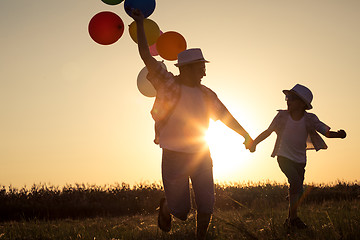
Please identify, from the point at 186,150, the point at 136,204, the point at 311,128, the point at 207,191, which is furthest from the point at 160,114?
the point at 136,204

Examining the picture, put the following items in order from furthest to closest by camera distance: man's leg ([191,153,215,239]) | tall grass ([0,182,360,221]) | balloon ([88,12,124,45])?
tall grass ([0,182,360,221]), balloon ([88,12,124,45]), man's leg ([191,153,215,239])

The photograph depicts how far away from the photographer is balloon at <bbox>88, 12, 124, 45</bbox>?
6363 millimetres

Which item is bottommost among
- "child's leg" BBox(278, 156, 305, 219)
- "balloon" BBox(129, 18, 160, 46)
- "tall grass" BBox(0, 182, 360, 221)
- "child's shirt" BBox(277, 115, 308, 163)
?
"tall grass" BBox(0, 182, 360, 221)

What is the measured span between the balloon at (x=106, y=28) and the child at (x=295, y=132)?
272 centimetres

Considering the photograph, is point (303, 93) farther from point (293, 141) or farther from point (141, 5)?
point (141, 5)

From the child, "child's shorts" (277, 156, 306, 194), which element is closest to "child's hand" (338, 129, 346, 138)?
the child

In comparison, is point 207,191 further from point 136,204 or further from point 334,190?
point 334,190

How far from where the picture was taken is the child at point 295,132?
7004 mm

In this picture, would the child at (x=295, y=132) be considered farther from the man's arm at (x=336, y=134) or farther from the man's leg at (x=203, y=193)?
the man's leg at (x=203, y=193)

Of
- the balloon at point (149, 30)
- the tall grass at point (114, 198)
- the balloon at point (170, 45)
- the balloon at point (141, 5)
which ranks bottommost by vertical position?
the tall grass at point (114, 198)

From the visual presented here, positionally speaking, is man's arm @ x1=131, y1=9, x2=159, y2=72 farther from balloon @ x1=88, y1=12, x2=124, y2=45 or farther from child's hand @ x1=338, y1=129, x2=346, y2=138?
child's hand @ x1=338, y1=129, x2=346, y2=138

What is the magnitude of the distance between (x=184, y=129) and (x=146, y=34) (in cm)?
173

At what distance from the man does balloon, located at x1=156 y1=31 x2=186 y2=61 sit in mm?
801

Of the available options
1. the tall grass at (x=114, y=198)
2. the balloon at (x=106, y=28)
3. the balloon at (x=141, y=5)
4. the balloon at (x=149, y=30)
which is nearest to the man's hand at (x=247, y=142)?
the balloon at (x=149, y=30)
